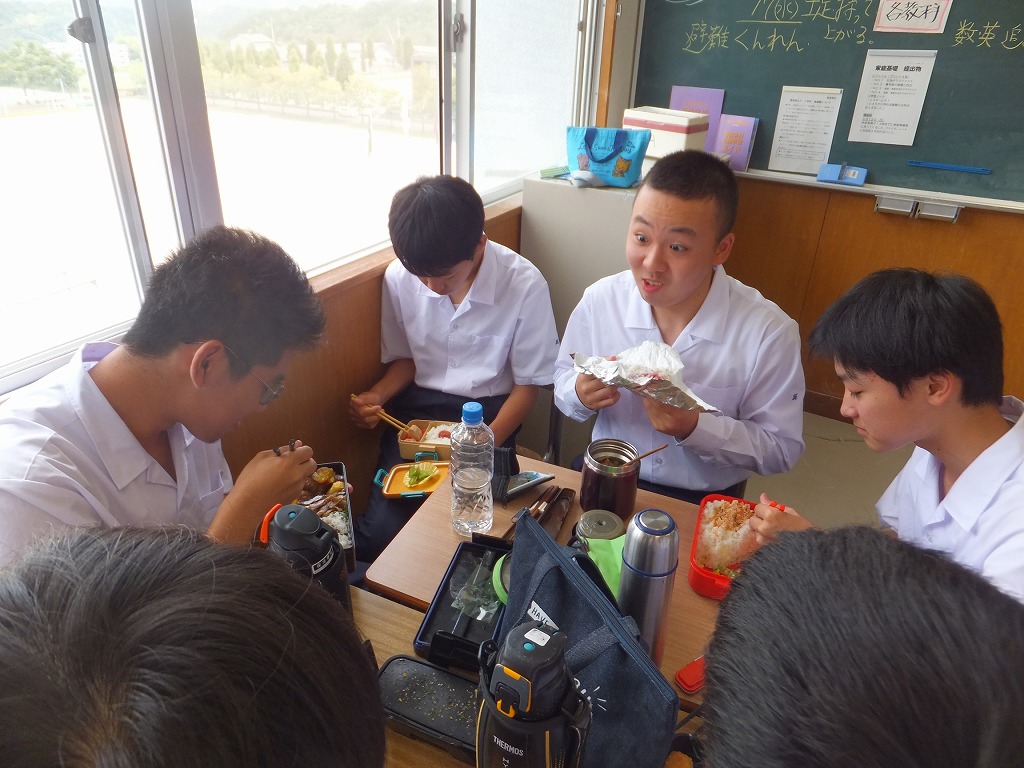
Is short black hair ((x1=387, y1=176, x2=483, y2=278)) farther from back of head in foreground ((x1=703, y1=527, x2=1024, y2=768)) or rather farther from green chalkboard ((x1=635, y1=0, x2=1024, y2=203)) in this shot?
green chalkboard ((x1=635, y1=0, x2=1024, y2=203))

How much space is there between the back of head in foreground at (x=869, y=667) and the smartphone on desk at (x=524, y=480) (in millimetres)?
747

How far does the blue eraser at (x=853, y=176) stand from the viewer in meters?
2.99

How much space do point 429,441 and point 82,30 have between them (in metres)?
1.22

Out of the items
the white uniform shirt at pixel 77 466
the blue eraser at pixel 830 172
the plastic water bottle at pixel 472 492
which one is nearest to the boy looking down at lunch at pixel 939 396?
the plastic water bottle at pixel 472 492

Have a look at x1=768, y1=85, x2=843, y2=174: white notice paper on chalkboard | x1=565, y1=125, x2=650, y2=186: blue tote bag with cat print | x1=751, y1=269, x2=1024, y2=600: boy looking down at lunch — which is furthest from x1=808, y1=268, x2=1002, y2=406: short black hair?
x1=768, y1=85, x2=843, y2=174: white notice paper on chalkboard

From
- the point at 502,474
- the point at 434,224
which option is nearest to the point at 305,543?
the point at 502,474

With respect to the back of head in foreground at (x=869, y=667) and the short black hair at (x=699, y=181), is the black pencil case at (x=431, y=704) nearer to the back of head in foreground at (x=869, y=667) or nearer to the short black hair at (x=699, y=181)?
the back of head in foreground at (x=869, y=667)

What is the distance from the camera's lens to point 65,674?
0.37 m

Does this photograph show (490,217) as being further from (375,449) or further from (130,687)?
(130,687)

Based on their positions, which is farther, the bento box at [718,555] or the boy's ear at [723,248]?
the boy's ear at [723,248]

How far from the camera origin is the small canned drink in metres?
1.15

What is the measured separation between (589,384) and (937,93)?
2.53 metres

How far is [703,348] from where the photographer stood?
166 centimetres

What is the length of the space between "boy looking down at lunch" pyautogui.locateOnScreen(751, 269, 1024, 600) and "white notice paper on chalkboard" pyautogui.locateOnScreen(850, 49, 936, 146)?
217 centimetres
